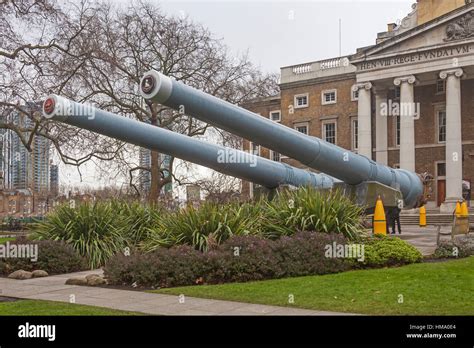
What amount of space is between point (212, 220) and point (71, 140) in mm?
14757

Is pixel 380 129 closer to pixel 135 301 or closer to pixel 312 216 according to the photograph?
pixel 312 216

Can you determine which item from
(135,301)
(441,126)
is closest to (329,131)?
(441,126)

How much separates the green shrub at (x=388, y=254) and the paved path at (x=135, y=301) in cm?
433

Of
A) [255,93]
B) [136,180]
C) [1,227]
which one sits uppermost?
[255,93]

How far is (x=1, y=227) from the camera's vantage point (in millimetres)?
Result: 42938

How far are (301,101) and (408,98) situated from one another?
42.5 feet

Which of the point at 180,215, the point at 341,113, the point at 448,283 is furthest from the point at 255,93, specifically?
the point at 448,283

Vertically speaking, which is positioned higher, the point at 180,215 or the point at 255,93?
the point at 255,93

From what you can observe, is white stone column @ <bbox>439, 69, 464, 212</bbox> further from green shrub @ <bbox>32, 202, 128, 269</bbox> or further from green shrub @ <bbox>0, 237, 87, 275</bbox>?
green shrub @ <bbox>0, 237, 87, 275</bbox>

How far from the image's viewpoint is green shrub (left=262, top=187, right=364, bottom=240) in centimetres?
1299

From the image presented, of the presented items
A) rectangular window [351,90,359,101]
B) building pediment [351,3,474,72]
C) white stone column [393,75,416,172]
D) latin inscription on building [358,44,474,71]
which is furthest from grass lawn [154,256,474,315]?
rectangular window [351,90,359,101]

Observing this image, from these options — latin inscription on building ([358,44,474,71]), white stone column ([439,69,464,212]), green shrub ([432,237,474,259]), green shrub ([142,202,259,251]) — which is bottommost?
green shrub ([432,237,474,259])

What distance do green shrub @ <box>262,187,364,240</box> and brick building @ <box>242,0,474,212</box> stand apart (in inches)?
874

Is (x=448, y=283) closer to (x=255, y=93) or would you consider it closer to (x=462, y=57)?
(x=255, y=93)
